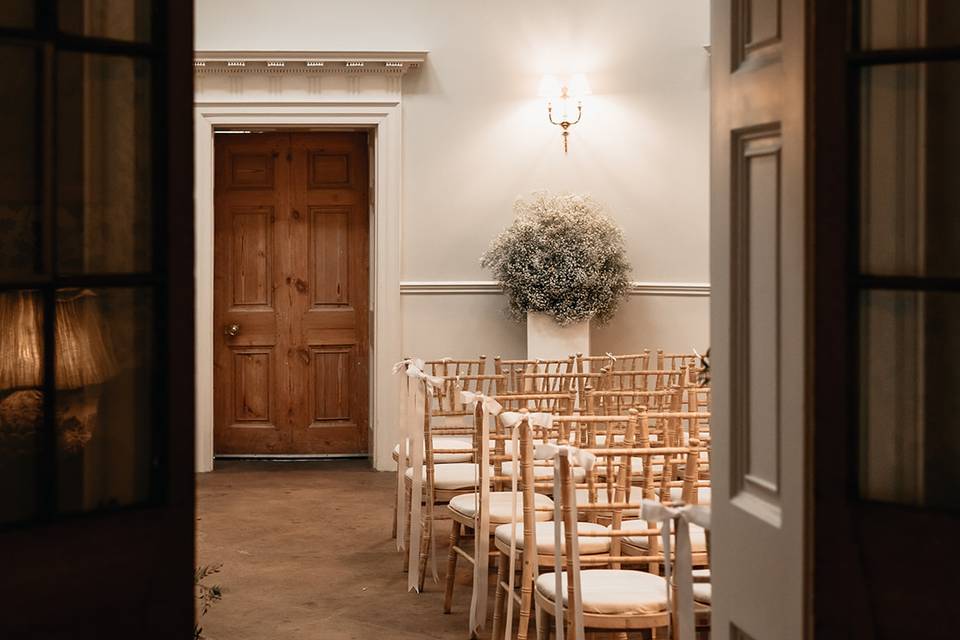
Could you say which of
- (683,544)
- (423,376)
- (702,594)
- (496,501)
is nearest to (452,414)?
(423,376)

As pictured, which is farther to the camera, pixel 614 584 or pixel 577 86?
pixel 577 86

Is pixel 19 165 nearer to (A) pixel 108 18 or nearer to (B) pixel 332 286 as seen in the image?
(A) pixel 108 18

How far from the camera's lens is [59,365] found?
6.11 feet

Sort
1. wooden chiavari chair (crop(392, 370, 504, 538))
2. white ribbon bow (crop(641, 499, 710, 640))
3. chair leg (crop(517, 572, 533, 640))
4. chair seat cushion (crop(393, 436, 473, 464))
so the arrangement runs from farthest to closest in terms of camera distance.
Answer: chair seat cushion (crop(393, 436, 473, 464)) < wooden chiavari chair (crop(392, 370, 504, 538)) < chair leg (crop(517, 572, 533, 640)) < white ribbon bow (crop(641, 499, 710, 640))

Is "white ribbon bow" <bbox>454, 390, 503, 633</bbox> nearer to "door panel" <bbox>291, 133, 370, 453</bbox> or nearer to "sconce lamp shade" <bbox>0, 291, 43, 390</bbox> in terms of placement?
"sconce lamp shade" <bbox>0, 291, 43, 390</bbox>

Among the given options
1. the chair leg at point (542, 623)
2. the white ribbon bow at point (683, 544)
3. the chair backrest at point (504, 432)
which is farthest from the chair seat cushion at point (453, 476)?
the white ribbon bow at point (683, 544)

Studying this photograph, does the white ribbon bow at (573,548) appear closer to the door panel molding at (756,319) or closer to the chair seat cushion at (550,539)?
the chair seat cushion at (550,539)

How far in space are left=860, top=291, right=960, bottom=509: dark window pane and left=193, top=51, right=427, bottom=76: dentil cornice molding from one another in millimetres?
7334

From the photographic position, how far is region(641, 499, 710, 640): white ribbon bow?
248cm

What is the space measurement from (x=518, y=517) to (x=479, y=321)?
4.42 metres

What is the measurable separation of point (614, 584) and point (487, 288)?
5505 millimetres

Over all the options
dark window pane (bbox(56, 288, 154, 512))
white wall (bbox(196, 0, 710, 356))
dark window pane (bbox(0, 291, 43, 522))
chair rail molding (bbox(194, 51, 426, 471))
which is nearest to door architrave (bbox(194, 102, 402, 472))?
chair rail molding (bbox(194, 51, 426, 471))

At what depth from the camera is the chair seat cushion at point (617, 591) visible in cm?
354

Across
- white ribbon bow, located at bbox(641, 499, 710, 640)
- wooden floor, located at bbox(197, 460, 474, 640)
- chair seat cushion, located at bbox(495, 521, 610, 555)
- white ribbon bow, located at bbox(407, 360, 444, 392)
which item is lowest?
wooden floor, located at bbox(197, 460, 474, 640)
